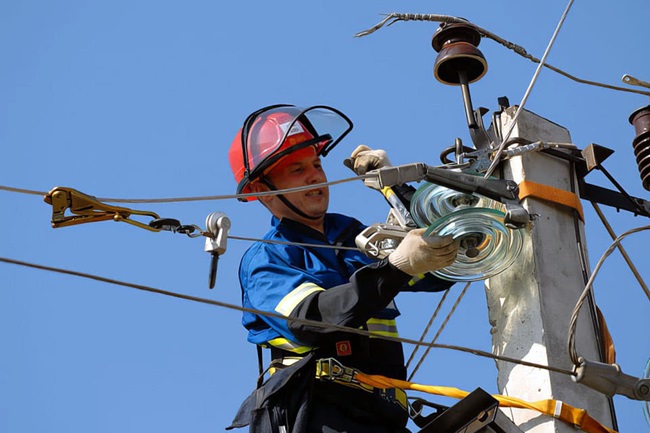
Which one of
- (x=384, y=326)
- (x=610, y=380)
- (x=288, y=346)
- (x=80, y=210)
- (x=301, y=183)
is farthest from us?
(x=301, y=183)

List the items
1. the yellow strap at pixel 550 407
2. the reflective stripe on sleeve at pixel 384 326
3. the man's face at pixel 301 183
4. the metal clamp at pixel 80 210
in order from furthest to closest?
1. the man's face at pixel 301 183
2. the reflective stripe on sleeve at pixel 384 326
3. the yellow strap at pixel 550 407
4. the metal clamp at pixel 80 210

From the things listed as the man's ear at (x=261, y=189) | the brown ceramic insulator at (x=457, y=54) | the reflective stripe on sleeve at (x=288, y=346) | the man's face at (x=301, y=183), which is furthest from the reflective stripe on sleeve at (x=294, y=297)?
the brown ceramic insulator at (x=457, y=54)

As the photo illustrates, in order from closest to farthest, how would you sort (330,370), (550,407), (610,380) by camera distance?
1. (610,380)
2. (550,407)
3. (330,370)

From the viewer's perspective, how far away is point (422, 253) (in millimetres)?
5344

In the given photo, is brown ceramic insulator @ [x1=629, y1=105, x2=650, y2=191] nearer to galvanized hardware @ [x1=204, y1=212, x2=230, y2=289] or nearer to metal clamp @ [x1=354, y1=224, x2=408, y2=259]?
metal clamp @ [x1=354, y1=224, x2=408, y2=259]

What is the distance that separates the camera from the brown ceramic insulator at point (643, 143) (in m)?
6.02

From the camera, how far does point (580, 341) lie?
18.6 ft

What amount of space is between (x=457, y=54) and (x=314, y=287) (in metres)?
1.46

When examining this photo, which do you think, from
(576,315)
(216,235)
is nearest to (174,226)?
(216,235)

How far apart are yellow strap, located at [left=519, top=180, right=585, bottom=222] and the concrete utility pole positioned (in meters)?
0.03

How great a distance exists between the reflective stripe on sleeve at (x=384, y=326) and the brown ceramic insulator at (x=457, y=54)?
4.33 feet

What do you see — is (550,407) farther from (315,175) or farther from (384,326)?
(315,175)

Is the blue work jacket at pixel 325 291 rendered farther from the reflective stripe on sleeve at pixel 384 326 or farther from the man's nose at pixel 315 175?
the man's nose at pixel 315 175

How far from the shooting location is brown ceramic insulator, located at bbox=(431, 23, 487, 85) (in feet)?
21.2
